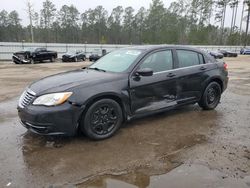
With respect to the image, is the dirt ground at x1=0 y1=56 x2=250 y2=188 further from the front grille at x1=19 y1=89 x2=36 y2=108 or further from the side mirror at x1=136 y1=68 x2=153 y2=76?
the side mirror at x1=136 y1=68 x2=153 y2=76

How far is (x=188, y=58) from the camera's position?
5.91 m

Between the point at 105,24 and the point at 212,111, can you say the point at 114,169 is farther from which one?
the point at 105,24

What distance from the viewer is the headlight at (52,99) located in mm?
4102

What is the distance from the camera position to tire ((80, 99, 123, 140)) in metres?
4.30

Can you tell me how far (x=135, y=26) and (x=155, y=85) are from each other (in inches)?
2853

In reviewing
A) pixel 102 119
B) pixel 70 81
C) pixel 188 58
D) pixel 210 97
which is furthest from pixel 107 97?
pixel 210 97

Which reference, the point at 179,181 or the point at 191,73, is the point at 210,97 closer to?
the point at 191,73

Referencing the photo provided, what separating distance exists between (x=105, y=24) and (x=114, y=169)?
2836 inches

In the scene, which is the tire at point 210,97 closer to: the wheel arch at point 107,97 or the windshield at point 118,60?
the windshield at point 118,60

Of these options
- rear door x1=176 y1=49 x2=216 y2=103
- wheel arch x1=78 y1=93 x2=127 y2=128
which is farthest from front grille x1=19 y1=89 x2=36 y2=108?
A: rear door x1=176 y1=49 x2=216 y2=103

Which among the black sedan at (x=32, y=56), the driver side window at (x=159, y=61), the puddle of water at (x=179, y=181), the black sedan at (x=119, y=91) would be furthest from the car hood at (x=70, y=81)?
the black sedan at (x=32, y=56)

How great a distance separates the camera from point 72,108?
4.11m

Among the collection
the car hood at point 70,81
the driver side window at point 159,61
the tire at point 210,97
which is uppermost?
the driver side window at point 159,61

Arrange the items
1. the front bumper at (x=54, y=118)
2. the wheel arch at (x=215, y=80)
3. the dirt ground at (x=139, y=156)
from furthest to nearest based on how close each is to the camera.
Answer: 1. the wheel arch at (x=215, y=80)
2. the front bumper at (x=54, y=118)
3. the dirt ground at (x=139, y=156)
